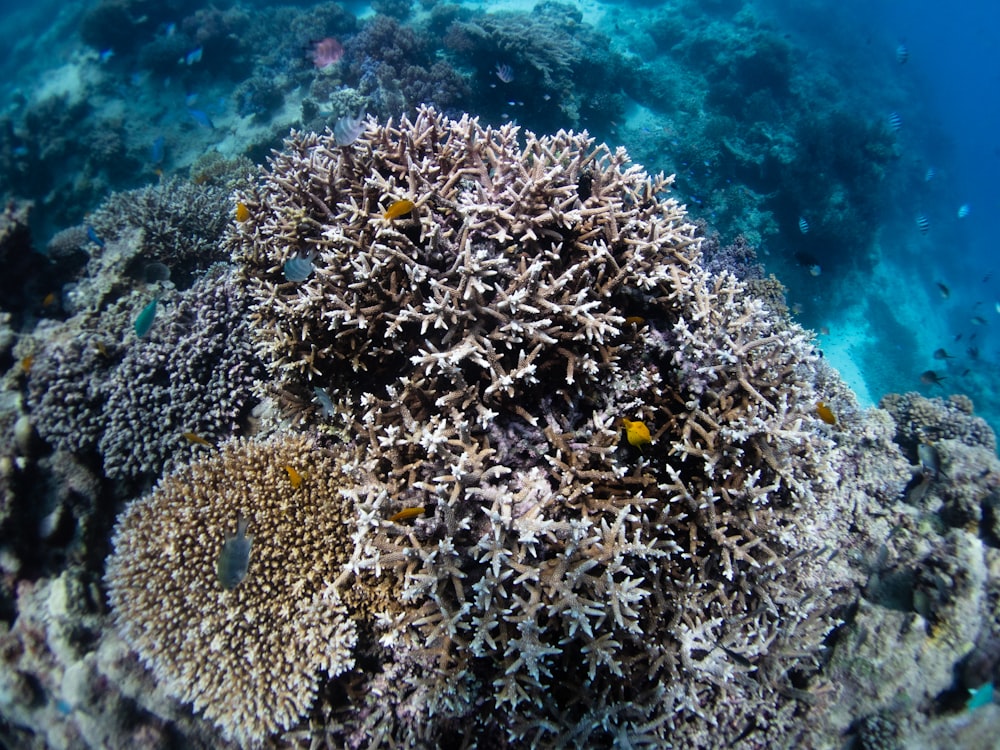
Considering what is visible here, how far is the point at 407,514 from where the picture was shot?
9.28 feet

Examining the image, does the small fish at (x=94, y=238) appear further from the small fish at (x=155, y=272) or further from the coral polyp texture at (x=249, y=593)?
the coral polyp texture at (x=249, y=593)

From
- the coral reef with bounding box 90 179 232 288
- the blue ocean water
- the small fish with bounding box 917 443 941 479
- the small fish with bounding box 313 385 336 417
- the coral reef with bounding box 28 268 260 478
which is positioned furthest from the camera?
the blue ocean water

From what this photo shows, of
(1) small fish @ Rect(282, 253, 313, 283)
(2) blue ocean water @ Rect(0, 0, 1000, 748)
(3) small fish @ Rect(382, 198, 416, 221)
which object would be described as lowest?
(2) blue ocean water @ Rect(0, 0, 1000, 748)

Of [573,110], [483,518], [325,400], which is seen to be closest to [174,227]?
[325,400]

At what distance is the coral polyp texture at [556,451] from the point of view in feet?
9.73

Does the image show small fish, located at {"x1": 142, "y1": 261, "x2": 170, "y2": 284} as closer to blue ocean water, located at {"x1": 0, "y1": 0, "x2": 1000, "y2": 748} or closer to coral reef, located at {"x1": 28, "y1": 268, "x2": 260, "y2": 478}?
coral reef, located at {"x1": 28, "y1": 268, "x2": 260, "y2": 478}

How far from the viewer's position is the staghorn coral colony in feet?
9.93

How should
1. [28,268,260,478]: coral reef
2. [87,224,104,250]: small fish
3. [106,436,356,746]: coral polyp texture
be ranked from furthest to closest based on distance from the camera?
[87,224,104,250]: small fish → [28,268,260,478]: coral reef → [106,436,356,746]: coral polyp texture

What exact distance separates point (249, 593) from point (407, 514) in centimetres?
131

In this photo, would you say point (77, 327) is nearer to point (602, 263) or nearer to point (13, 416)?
point (13, 416)

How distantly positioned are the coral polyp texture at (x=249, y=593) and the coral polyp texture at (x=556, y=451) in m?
0.39

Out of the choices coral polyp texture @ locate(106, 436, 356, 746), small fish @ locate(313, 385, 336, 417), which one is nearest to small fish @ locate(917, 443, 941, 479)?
coral polyp texture @ locate(106, 436, 356, 746)

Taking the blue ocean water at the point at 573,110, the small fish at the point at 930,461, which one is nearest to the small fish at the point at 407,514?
the small fish at the point at 930,461

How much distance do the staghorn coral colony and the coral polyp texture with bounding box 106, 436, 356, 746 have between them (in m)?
0.02
